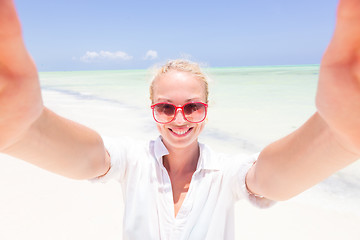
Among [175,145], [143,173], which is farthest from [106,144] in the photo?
[175,145]

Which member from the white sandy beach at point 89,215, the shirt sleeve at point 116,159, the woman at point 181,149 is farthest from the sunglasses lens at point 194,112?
the white sandy beach at point 89,215

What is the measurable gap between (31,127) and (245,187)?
33.4 inches

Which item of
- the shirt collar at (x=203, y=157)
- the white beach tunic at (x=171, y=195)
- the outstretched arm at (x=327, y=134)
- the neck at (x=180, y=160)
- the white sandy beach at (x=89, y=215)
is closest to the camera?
the outstretched arm at (x=327, y=134)

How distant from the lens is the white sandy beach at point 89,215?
7.45 feet

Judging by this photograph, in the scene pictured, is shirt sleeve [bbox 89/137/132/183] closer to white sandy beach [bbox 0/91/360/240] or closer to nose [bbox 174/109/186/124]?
nose [bbox 174/109/186/124]

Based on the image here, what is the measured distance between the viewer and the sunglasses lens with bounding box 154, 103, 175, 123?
1.42 meters

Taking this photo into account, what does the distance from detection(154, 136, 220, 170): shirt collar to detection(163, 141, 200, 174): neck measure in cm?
5

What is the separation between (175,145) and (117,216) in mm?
1475

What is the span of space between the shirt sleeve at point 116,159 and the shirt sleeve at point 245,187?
1.87 feet

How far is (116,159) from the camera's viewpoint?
1292 millimetres

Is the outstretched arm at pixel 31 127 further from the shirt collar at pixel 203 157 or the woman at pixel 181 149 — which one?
the shirt collar at pixel 203 157

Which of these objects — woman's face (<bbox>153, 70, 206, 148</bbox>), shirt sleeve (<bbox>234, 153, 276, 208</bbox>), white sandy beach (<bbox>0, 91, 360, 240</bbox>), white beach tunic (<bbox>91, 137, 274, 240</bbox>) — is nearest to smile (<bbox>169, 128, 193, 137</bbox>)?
woman's face (<bbox>153, 70, 206, 148</bbox>)

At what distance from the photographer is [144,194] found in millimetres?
1301

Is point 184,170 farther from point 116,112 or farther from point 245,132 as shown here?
point 116,112
